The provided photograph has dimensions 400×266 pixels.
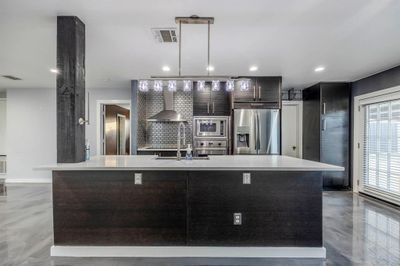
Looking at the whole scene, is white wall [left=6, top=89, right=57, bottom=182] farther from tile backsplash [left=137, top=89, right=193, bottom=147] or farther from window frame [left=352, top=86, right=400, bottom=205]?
window frame [left=352, top=86, right=400, bottom=205]

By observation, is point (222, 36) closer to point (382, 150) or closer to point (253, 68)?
point (253, 68)

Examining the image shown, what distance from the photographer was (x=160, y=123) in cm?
609

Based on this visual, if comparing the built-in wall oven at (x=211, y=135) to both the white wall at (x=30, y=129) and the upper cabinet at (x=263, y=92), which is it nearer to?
the upper cabinet at (x=263, y=92)

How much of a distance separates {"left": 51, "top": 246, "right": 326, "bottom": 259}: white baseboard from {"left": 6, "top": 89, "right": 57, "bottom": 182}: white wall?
15.5 feet

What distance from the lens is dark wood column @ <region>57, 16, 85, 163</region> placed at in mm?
2668

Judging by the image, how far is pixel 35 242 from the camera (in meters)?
2.93

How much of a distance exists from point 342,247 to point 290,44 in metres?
2.55

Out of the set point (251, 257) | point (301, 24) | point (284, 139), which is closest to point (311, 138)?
point (284, 139)

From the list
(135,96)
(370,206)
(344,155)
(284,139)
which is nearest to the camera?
(370,206)

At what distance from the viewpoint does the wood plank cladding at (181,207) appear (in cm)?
260

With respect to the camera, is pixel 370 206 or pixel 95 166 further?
pixel 370 206

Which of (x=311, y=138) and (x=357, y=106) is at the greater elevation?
(x=357, y=106)

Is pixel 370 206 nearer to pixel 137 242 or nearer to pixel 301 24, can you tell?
pixel 301 24

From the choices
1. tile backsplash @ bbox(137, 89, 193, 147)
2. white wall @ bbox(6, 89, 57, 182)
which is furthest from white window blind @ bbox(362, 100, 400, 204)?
white wall @ bbox(6, 89, 57, 182)
